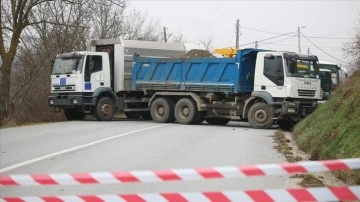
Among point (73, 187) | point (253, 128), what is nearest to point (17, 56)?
point (253, 128)

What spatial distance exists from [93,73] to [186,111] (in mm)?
4644

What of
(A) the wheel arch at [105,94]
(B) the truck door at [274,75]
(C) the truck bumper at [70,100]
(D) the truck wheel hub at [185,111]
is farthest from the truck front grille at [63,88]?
(B) the truck door at [274,75]

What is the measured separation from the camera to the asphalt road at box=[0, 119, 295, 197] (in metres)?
6.78

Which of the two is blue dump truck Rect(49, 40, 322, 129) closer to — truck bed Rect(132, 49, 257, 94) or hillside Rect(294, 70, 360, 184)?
truck bed Rect(132, 49, 257, 94)

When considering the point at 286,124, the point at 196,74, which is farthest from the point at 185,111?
the point at 286,124

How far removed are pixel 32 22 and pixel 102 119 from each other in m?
6.74

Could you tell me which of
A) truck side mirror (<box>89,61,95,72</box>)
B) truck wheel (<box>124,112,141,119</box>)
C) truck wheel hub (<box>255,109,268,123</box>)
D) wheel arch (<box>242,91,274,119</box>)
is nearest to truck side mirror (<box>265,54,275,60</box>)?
wheel arch (<box>242,91,274,119</box>)

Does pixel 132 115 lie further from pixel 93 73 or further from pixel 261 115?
pixel 261 115

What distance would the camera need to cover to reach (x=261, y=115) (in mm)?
17703

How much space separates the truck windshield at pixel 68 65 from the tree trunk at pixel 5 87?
298cm

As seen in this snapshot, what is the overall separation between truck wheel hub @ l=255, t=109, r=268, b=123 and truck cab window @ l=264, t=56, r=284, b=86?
1.23 metres

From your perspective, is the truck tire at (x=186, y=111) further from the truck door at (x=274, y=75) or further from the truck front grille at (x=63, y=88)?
the truck front grille at (x=63, y=88)

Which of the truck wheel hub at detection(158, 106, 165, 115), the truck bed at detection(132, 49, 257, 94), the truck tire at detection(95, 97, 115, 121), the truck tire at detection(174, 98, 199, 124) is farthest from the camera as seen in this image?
the truck tire at detection(95, 97, 115, 121)

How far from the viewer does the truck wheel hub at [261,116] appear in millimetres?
17594
